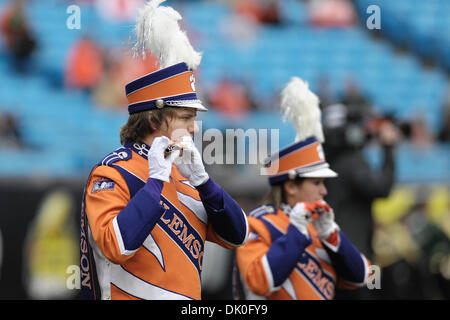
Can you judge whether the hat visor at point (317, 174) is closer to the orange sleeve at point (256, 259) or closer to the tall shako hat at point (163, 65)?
the orange sleeve at point (256, 259)

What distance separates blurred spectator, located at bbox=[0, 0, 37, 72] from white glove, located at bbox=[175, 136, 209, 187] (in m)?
8.56

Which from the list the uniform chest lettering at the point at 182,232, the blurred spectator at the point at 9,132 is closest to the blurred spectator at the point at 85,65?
the blurred spectator at the point at 9,132

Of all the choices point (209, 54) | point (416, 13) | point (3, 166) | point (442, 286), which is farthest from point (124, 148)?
point (416, 13)

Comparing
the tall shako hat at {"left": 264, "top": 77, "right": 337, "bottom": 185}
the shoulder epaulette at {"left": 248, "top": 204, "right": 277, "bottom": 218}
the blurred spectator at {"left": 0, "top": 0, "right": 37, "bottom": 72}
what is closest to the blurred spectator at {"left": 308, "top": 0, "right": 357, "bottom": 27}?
the blurred spectator at {"left": 0, "top": 0, "right": 37, "bottom": 72}

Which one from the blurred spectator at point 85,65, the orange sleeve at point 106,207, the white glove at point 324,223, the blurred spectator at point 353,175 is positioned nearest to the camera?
the orange sleeve at point 106,207

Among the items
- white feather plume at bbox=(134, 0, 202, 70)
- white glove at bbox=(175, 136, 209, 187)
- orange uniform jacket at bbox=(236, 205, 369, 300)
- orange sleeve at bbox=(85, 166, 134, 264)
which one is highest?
white feather plume at bbox=(134, 0, 202, 70)

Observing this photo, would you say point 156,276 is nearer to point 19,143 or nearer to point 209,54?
point 19,143

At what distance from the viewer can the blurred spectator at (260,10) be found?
12648mm

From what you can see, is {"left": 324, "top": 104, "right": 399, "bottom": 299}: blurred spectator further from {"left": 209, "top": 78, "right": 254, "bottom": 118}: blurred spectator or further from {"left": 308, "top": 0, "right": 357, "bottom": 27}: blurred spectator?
{"left": 308, "top": 0, "right": 357, "bottom": 27}: blurred spectator

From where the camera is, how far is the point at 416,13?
13688mm

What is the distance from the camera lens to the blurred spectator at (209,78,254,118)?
10.8 m

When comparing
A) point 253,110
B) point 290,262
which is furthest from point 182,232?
point 253,110

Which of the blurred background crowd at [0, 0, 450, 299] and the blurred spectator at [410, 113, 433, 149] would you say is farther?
the blurred spectator at [410, 113, 433, 149]

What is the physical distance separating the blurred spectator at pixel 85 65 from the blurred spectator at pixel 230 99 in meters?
1.57
